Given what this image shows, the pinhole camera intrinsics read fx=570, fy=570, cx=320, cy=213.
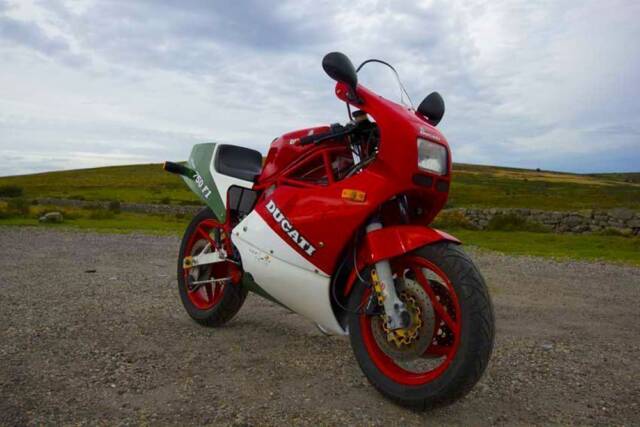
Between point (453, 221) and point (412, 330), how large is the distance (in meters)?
22.3

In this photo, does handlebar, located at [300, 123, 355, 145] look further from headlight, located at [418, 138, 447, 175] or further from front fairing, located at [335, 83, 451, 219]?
headlight, located at [418, 138, 447, 175]

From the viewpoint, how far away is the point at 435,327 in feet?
11.4

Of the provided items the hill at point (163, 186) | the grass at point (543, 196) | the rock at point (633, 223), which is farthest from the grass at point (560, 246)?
the hill at point (163, 186)

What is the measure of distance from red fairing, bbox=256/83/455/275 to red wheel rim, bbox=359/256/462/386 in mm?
219

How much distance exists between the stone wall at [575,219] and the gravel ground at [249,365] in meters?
18.0

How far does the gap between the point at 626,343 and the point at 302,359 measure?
3147 millimetres

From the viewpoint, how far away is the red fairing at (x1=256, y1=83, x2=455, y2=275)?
11.7 feet

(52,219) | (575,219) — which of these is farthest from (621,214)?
(52,219)

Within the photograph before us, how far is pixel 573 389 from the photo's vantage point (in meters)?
4.03

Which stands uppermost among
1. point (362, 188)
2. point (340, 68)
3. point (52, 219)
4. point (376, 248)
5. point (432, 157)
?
point (340, 68)

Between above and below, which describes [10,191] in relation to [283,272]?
below

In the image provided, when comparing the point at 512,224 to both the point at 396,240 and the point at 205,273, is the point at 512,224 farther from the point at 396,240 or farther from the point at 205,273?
the point at 396,240

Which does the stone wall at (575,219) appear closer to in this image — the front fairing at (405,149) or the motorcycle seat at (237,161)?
the motorcycle seat at (237,161)

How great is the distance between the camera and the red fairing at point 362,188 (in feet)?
11.7
